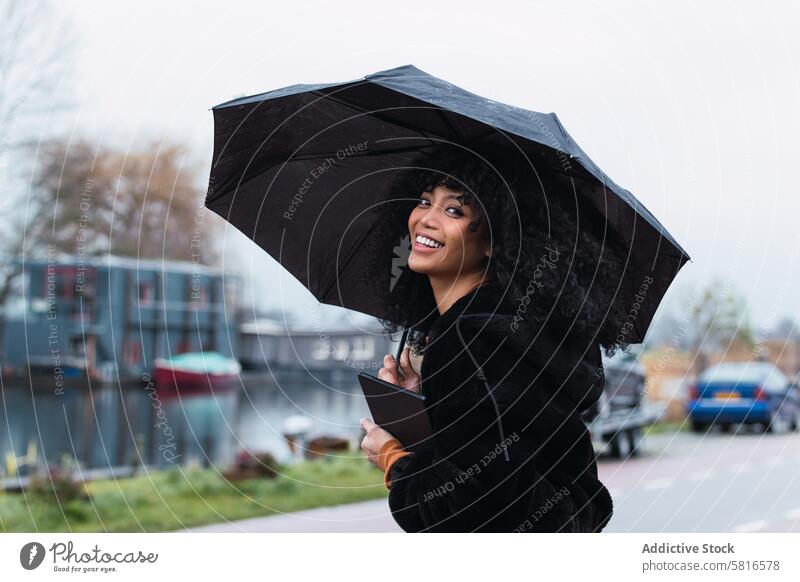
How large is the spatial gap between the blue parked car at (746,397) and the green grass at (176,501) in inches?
174

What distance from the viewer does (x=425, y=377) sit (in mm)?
2057

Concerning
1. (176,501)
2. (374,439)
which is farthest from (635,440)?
(374,439)

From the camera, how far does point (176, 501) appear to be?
7125mm

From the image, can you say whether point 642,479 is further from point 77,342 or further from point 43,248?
point 77,342

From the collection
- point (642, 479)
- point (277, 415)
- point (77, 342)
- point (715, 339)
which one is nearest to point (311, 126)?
point (642, 479)

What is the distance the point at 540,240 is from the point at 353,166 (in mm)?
651

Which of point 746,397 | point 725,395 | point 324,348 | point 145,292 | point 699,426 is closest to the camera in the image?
point 324,348

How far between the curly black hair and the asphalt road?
10.3ft

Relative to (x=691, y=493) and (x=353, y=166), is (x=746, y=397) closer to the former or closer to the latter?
(x=691, y=493)

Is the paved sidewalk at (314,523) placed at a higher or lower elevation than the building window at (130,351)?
higher

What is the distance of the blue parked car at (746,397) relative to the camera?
404 inches

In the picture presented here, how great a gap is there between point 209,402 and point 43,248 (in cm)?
788

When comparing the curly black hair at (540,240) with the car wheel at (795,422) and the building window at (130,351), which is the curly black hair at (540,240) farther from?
the building window at (130,351)

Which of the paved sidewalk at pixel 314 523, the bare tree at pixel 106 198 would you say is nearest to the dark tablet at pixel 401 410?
the paved sidewalk at pixel 314 523
